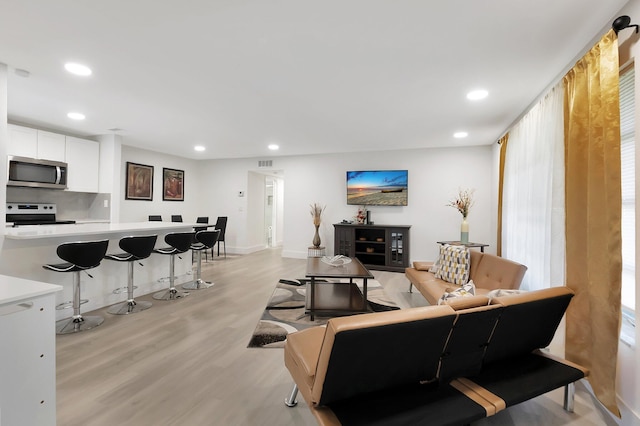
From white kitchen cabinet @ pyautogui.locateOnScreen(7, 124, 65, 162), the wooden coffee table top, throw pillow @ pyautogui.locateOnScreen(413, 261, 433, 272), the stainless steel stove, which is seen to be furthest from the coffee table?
white kitchen cabinet @ pyautogui.locateOnScreen(7, 124, 65, 162)

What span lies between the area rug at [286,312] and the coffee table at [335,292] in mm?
149

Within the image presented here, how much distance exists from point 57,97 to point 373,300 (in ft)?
15.6

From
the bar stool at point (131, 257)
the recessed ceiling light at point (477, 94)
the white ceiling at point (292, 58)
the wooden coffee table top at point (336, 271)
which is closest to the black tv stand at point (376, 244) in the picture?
the wooden coffee table top at point (336, 271)

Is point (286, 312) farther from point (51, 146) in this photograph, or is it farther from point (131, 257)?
point (51, 146)

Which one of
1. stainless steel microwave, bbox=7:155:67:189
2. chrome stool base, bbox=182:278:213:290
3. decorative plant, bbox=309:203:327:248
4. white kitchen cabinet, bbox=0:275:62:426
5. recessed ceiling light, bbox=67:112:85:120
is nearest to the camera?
white kitchen cabinet, bbox=0:275:62:426

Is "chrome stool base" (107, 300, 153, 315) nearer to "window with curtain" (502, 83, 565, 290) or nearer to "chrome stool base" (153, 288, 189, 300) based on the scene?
"chrome stool base" (153, 288, 189, 300)

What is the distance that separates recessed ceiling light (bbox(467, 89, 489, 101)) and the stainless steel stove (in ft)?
21.8

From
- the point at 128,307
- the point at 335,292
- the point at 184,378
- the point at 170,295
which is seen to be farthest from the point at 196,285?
the point at 184,378

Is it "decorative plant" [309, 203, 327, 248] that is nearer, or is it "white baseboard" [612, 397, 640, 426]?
"white baseboard" [612, 397, 640, 426]

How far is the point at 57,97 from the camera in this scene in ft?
11.4

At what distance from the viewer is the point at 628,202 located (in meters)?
1.82

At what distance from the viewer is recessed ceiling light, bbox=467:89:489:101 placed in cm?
311

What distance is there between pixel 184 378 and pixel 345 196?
500 centimetres

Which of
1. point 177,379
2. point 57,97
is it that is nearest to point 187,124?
point 57,97
